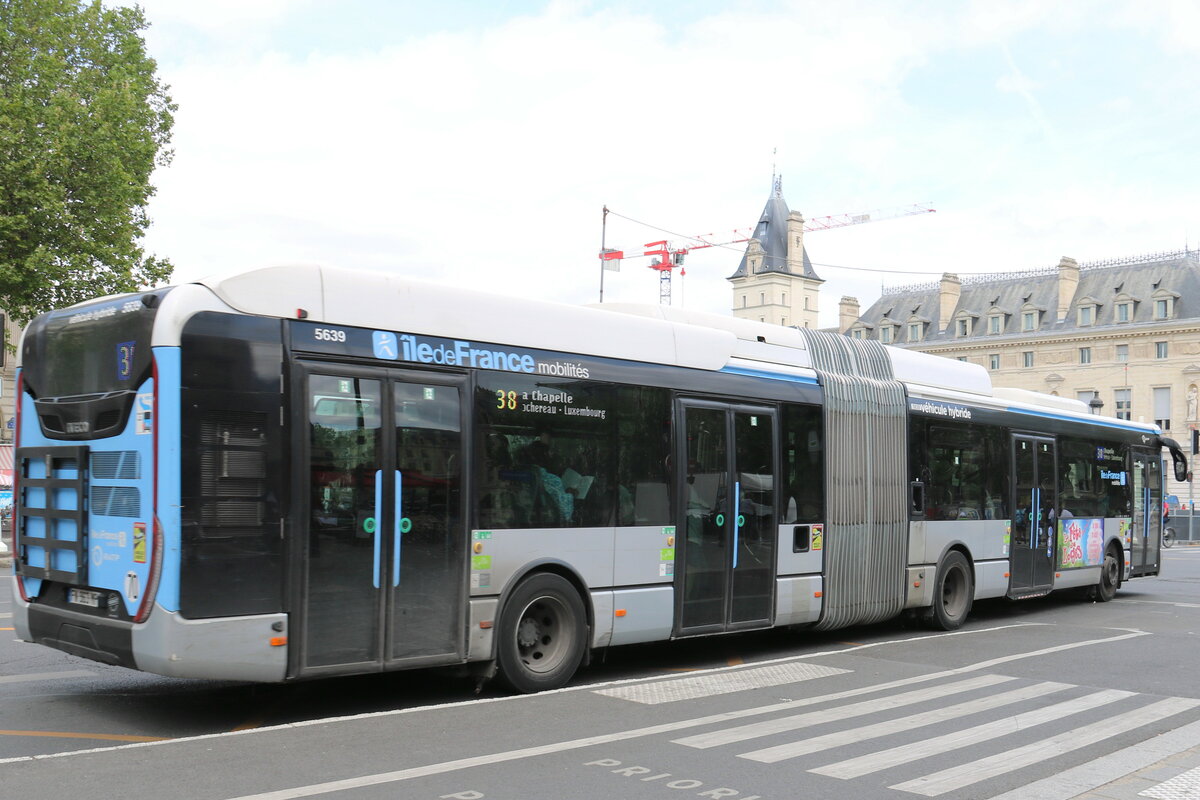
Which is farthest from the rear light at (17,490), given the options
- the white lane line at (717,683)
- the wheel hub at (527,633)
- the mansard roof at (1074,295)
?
the mansard roof at (1074,295)

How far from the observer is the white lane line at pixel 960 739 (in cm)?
691

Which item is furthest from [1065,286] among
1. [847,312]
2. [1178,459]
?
[1178,459]

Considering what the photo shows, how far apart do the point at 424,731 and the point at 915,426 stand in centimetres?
840

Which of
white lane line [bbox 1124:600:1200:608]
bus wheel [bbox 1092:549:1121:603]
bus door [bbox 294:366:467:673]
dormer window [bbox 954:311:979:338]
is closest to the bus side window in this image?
bus door [bbox 294:366:467:673]

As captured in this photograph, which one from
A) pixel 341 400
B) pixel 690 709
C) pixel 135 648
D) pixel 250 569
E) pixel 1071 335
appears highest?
pixel 1071 335

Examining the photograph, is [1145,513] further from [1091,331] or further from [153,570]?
[1091,331]

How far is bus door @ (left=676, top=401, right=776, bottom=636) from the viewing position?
10391 millimetres

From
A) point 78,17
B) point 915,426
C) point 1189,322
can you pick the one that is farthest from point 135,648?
point 1189,322

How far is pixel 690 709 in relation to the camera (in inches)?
336

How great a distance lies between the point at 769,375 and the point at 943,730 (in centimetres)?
450

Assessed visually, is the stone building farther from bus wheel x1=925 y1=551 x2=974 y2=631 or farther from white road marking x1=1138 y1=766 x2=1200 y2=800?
white road marking x1=1138 y1=766 x2=1200 y2=800

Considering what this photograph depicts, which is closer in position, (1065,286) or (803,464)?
(803,464)

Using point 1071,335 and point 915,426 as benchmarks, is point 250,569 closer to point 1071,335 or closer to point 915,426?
point 915,426

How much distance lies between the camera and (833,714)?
28.0 feet
